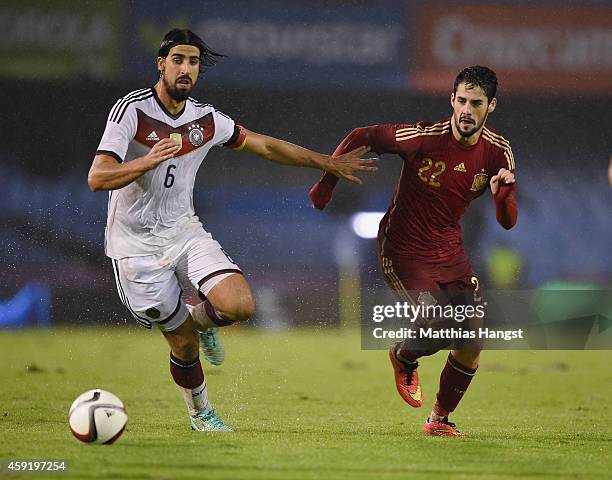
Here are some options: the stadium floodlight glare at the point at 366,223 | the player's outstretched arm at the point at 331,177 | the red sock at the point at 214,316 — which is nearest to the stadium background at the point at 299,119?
the stadium floodlight glare at the point at 366,223

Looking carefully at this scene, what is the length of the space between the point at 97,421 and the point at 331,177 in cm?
225

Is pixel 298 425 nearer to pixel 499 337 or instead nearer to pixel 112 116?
pixel 112 116

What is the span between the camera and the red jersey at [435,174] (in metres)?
6.61

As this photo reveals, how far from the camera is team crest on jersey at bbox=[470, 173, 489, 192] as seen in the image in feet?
21.7

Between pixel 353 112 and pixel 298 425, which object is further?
pixel 353 112

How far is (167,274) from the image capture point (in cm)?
620

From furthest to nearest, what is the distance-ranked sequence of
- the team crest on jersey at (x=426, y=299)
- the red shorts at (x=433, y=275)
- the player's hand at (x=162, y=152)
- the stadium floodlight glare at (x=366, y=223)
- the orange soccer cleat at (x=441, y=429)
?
the stadium floodlight glare at (x=366, y=223) → the red shorts at (x=433, y=275) → the team crest on jersey at (x=426, y=299) → the orange soccer cleat at (x=441, y=429) → the player's hand at (x=162, y=152)

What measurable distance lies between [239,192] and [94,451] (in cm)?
1220

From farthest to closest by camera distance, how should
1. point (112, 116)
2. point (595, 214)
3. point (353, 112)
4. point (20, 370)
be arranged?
point (595, 214), point (353, 112), point (20, 370), point (112, 116)

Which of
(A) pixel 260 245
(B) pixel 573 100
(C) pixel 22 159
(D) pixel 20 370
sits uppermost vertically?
(B) pixel 573 100

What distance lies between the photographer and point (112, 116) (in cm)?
597

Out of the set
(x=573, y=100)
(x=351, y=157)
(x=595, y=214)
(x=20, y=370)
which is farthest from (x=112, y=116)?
(x=595, y=214)

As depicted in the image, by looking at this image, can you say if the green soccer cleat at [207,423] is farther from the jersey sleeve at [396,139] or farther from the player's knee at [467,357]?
the jersey sleeve at [396,139]

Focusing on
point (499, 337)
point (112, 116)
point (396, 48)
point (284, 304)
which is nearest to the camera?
point (112, 116)
